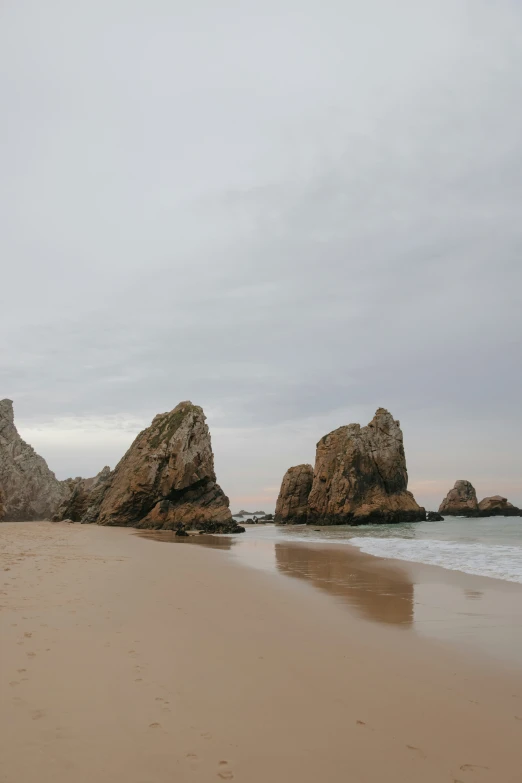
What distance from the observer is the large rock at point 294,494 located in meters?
79.4

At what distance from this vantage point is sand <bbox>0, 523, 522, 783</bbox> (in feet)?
10.7

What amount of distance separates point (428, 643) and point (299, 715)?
10.6 ft

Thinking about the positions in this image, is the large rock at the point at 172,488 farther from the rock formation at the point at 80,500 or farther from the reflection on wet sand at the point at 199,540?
the reflection on wet sand at the point at 199,540

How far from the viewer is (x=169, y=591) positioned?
955 centimetres

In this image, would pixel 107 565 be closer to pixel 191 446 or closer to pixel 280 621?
pixel 280 621

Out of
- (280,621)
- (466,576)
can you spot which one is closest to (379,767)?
(280,621)

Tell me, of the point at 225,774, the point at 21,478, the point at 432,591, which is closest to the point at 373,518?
the point at 21,478

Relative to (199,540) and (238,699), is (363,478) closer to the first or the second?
(199,540)

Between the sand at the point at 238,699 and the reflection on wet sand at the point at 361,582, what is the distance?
0.70 meters

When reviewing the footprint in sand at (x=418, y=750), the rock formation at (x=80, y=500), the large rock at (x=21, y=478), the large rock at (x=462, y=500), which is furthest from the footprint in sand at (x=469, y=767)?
the large rock at (x=462, y=500)

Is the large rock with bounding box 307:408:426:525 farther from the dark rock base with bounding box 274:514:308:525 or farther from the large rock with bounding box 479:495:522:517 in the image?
the large rock with bounding box 479:495:522:517

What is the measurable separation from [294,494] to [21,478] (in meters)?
43.3

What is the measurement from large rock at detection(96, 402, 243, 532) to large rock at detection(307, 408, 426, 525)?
25.0m

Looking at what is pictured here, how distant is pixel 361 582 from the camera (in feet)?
40.2
